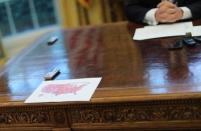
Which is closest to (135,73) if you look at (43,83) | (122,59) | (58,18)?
(122,59)

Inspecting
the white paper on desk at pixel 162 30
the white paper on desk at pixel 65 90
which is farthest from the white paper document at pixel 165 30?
the white paper on desk at pixel 65 90

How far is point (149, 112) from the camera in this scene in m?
1.28

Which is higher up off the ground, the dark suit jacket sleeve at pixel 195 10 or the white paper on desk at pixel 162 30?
the dark suit jacket sleeve at pixel 195 10

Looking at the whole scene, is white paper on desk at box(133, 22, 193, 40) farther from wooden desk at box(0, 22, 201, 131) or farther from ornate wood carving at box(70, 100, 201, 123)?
ornate wood carving at box(70, 100, 201, 123)

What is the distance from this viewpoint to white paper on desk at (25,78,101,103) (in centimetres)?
131

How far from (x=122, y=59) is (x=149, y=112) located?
14.8 inches

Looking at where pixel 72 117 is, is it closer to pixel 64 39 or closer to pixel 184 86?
pixel 184 86

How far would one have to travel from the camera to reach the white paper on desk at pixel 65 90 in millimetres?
1312

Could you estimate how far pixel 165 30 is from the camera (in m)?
1.95

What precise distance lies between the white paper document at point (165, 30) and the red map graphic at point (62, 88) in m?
0.61

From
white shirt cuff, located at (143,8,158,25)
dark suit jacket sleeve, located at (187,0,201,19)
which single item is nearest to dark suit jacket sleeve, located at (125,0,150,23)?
white shirt cuff, located at (143,8,158,25)

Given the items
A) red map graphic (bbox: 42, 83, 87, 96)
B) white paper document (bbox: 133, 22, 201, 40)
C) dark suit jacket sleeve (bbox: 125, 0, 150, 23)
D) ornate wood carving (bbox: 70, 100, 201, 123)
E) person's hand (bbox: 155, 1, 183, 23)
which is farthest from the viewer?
dark suit jacket sleeve (bbox: 125, 0, 150, 23)

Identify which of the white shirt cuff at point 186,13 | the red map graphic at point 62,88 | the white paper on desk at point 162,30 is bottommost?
the red map graphic at point 62,88

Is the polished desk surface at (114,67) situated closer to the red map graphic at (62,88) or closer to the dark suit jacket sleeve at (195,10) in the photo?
the red map graphic at (62,88)
